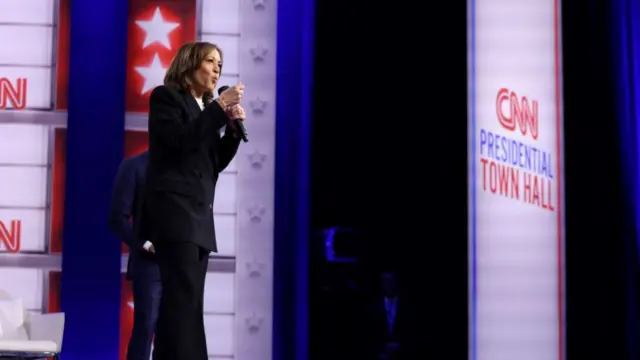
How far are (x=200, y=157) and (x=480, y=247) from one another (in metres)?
2.19

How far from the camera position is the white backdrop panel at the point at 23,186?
14.0 ft

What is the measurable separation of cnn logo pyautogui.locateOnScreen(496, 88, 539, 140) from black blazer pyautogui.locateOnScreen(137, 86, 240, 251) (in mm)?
2256

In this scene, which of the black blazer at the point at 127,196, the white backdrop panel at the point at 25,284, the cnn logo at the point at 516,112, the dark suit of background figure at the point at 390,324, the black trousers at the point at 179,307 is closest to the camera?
the black trousers at the point at 179,307

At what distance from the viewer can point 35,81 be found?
4312 millimetres

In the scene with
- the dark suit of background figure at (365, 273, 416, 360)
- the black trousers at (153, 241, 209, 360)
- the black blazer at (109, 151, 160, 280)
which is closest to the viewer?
the black trousers at (153, 241, 209, 360)

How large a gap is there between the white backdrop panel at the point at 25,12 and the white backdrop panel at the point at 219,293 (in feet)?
4.96

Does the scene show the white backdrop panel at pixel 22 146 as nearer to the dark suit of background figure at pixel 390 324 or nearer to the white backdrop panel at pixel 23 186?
the white backdrop panel at pixel 23 186

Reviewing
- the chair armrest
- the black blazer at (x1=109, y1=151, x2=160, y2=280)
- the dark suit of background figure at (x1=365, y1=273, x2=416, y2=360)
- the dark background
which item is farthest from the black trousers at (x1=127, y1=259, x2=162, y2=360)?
the dark suit of background figure at (x1=365, y1=273, x2=416, y2=360)

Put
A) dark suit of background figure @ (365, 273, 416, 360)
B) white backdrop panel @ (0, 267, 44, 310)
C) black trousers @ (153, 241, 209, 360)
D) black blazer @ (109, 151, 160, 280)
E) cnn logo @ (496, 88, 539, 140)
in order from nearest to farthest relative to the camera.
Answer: black trousers @ (153, 241, 209, 360)
black blazer @ (109, 151, 160, 280)
dark suit of background figure @ (365, 273, 416, 360)
white backdrop panel @ (0, 267, 44, 310)
cnn logo @ (496, 88, 539, 140)

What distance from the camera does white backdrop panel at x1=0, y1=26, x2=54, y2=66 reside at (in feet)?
14.1

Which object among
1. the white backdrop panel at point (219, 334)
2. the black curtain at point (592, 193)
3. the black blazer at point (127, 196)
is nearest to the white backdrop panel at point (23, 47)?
the black blazer at point (127, 196)

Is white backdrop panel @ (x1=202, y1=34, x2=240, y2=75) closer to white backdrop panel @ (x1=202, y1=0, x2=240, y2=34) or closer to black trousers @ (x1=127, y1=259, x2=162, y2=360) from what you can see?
white backdrop panel @ (x1=202, y1=0, x2=240, y2=34)

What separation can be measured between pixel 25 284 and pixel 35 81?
996 millimetres

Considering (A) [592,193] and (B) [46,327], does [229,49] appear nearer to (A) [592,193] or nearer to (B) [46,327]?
(B) [46,327]
